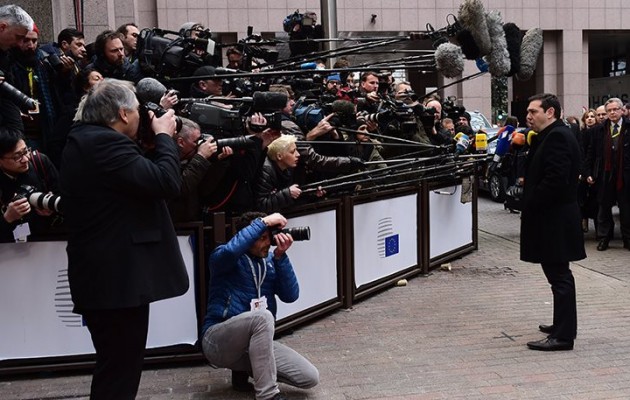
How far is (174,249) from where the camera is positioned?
3861 millimetres

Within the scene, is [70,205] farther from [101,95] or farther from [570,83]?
[570,83]

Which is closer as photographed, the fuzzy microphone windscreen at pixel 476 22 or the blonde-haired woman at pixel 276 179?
the blonde-haired woman at pixel 276 179

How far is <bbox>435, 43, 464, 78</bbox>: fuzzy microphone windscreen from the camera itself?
6.75 m

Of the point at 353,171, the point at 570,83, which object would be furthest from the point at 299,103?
the point at 570,83

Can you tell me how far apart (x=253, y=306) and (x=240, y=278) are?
8.3 inches

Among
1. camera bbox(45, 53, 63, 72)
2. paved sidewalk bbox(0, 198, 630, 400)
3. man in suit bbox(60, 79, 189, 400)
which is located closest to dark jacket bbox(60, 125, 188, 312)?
man in suit bbox(60, 79, 189, 400)

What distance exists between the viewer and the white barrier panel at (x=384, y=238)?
7996 mm

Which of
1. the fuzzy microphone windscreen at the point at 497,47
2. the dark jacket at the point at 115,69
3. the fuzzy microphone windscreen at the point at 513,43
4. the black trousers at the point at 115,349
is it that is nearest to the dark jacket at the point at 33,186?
the dark jacket at the point at 115,69

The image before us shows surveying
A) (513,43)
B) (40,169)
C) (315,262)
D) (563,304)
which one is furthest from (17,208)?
(513,43)

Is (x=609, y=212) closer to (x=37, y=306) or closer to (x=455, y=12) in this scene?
(x=37, y=306)

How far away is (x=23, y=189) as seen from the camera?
524cm

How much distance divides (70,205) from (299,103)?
4.14m

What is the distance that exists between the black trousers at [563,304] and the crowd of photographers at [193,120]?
2.13 metres

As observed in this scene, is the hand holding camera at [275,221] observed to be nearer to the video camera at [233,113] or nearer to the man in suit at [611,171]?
the video camera at [233,113]
